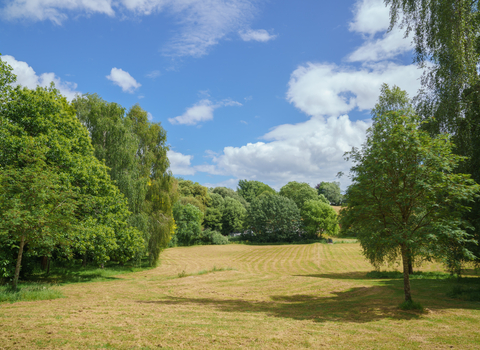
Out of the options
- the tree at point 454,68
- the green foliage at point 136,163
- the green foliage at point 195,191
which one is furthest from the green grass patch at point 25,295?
the green foliage at point 195,191

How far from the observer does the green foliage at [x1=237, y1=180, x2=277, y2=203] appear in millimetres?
114081

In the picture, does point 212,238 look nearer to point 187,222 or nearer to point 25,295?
point 187,222

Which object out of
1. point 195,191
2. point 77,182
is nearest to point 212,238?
point 195,191

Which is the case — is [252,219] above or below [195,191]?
below

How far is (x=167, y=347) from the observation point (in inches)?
266

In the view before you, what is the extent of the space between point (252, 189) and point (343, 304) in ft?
338

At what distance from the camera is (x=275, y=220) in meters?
70.8

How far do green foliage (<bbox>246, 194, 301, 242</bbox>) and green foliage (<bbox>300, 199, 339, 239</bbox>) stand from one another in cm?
232

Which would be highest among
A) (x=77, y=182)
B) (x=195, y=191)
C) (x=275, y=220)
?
(x=195, y=191)

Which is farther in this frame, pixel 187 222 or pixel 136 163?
pixel 187 222

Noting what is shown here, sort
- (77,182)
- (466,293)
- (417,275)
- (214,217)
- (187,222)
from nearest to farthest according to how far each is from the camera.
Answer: (466,293)
(77,182)
(417,275)
(187,222)
(214,217)

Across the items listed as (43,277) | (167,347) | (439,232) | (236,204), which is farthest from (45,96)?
(236,204)

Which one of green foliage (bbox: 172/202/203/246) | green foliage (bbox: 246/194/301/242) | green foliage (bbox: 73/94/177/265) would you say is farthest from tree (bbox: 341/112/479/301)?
green foliage (bbox: 246/194/301/242)

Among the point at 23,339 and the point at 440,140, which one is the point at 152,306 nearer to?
the point at 23,339
